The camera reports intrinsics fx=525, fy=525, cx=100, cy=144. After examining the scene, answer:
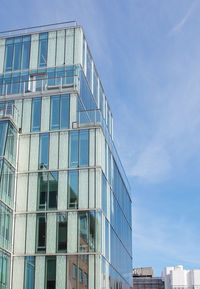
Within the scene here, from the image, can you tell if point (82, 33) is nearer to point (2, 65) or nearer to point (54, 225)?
point (2, 65)

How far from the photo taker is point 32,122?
44.1m

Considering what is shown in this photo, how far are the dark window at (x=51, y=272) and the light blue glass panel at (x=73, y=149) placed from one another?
24.7 ft

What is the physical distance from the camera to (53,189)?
41.2 metres

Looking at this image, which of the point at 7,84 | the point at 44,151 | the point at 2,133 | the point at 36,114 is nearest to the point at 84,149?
the point at 44,151

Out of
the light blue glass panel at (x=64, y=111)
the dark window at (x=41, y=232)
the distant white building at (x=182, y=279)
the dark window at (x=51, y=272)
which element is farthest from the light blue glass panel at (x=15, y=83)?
the distant white building at (x=182, y=279)

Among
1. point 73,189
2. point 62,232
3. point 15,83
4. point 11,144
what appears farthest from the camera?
point 15,83

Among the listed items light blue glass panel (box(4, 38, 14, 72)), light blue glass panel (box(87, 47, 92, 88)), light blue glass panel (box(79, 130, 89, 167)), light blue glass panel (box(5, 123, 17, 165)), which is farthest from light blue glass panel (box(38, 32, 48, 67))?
light blue glass panel (box(79, 130, 89, 167))

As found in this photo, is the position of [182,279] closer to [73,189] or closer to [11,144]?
[73,189]

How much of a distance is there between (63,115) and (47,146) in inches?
122

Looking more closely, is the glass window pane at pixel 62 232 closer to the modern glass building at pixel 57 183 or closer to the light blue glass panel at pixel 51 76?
the modern glass building at pixel 57 183

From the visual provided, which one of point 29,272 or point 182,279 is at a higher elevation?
point 182,279

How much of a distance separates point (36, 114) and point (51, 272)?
526 inches

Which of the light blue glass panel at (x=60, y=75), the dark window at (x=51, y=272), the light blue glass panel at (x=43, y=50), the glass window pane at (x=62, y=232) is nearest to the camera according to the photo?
the dark window at (x=51, y=272)

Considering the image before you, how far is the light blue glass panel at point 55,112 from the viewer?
43.8 m
